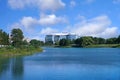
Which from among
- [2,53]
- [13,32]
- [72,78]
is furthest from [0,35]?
[72,78]

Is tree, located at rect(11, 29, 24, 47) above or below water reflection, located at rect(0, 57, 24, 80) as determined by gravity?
above

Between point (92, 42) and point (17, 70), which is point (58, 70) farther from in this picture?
point (92, 42)

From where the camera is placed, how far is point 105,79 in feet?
85.1

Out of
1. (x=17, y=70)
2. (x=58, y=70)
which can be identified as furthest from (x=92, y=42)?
(x=17, y=70)

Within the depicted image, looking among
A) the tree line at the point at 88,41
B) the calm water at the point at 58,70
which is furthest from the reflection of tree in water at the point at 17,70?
the tree line at the point at 88,41

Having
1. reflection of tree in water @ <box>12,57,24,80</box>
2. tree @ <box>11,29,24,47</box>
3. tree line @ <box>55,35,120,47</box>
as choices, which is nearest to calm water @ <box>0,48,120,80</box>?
reflection of tree in water @ <box>12,57,24,80</box>

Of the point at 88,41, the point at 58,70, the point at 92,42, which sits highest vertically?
the point at 88,41

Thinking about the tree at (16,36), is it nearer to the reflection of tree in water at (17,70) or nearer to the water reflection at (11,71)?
the reflection of tree in water at (17,70)

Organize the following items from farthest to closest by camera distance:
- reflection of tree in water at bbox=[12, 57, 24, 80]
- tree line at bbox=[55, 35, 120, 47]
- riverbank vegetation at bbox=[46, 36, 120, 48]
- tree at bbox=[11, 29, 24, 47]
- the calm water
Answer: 1. riverbank vegetation at bbox=[46, 36, 120, 48]
2. tree line at bbox=[55, 35, 120, 47]
3. tree at bbox=[11, 29, 24, 47]
4. reflection of tree in water at bbox=[12, 57, 24, 80]
5. the calm water

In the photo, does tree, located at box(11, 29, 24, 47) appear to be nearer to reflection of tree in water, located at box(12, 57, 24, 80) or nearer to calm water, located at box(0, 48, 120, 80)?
calm water, located at box(0, 48, 120, 80)

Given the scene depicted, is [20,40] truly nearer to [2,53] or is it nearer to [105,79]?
[2,53]

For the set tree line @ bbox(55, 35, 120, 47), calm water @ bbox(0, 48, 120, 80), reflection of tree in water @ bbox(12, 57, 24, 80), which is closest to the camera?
calm water @ bbox(0, 48, 120, 80)

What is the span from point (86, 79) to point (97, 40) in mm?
A: 165004

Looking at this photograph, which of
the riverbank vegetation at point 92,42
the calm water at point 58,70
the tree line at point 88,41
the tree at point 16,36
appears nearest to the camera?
the calm water at point 58,70
